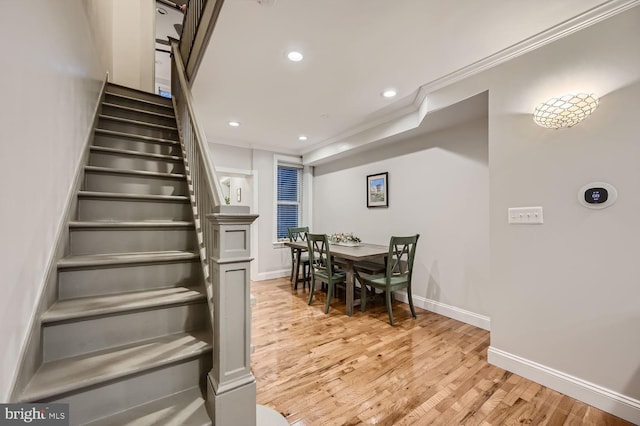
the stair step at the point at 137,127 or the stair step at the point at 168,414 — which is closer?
the stair step at the point at 168,414

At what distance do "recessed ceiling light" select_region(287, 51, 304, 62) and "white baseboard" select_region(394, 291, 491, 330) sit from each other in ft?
10.4

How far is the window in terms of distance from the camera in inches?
210

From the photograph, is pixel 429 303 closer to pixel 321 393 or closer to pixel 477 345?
pixel 477 345

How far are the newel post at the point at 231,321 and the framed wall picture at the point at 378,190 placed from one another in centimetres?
310

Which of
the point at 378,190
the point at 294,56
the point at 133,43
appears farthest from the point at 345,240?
the point at 133,43

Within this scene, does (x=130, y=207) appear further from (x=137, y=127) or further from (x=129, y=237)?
(x=137, y=127)

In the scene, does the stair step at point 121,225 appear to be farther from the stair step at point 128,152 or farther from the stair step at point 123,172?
the stair step at point 128,152

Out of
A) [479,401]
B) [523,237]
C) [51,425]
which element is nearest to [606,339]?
[523,237]

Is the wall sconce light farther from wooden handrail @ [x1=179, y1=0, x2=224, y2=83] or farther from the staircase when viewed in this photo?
the staircase

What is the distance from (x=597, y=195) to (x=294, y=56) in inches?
94.5

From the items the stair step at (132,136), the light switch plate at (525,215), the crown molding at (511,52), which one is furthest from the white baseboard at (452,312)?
the stair step at (132,136)

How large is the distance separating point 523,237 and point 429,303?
169cm

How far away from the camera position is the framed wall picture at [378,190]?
399cm

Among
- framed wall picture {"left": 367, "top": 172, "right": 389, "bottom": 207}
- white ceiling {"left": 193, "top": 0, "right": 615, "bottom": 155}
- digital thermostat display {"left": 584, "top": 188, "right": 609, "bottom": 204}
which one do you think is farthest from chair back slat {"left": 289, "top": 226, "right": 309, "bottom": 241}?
digital thermostat display {"left": 584, "top": 188, "right": 609, "bottom": 204}
